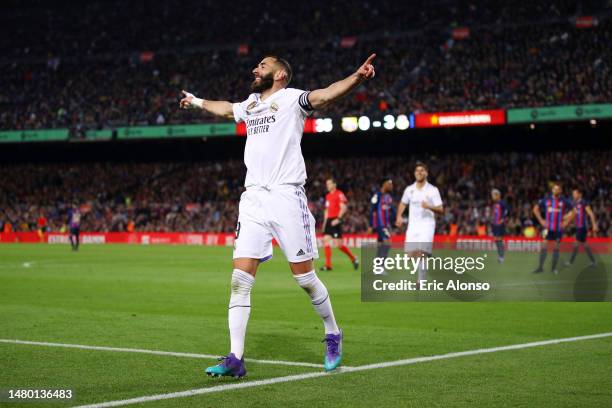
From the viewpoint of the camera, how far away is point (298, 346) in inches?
346

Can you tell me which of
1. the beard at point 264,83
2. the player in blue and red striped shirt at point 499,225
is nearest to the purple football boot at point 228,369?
the beard at point 264,83

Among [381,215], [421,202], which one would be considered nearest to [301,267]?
[421,202]

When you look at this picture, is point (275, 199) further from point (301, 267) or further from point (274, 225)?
point (301, 267)

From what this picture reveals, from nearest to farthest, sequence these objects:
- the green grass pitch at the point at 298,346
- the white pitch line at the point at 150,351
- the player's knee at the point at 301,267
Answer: the green grass pitch at the point at 298,346, the player's knee at the point at 301,267, the white pitch line at the point at 150,351

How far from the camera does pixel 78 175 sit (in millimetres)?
Answer: 55531

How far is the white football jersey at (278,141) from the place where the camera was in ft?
24.0

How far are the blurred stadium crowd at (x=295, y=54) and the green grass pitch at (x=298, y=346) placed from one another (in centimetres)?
2807

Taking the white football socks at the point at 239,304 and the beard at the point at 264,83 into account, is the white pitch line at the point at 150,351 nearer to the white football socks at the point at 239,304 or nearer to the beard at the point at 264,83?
the white football socks at the point at 239,304

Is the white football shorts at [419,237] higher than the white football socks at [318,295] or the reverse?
higher

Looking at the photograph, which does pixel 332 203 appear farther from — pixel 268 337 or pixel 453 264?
pixel 268 337

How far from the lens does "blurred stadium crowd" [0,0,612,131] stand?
42750 millimetres

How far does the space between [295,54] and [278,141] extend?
45.4 m

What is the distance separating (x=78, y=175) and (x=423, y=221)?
142 feet

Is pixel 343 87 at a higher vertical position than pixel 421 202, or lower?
higher
